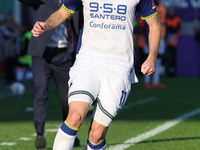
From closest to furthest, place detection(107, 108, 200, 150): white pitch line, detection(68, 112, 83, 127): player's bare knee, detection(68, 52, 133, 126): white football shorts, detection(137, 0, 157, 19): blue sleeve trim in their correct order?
detection(68, 112, 83, 127): player's bare knee, detection(68, 52, 133, 126): white football shorts, detection(137, 0, 157, 19): blue sleeve trim, detection(107, 108, 200, 150): white pitch line

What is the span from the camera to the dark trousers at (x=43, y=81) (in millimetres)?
7090

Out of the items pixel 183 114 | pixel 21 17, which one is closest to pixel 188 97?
pixel 183 114

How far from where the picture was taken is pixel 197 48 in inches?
856

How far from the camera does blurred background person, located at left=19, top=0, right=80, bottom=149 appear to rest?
708cm

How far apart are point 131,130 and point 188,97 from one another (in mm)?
5207

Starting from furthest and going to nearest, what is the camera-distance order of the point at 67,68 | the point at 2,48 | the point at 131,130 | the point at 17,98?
the point at 2,48 → the point at 17,98 → the point at 131,130 → the point at 67,68

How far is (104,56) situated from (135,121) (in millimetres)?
4498

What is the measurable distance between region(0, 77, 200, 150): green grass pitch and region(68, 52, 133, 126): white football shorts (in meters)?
2.04

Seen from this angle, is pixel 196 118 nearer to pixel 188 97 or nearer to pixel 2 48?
pixel 188 97

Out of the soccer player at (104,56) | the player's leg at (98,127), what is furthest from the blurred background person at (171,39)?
the player's leg at (98,127)

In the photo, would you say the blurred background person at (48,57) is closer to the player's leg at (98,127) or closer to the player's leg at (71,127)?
the player's leg at (98,127)

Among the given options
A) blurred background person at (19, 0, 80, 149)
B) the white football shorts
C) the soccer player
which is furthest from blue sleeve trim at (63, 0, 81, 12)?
blurred background person at (19, 0, 80, 149)

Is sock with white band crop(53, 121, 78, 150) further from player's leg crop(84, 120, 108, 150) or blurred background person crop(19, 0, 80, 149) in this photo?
blurred background person crop(19, 0, 80, 149)

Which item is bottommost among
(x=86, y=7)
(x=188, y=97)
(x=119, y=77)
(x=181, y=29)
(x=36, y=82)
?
(x=181, y=29)
